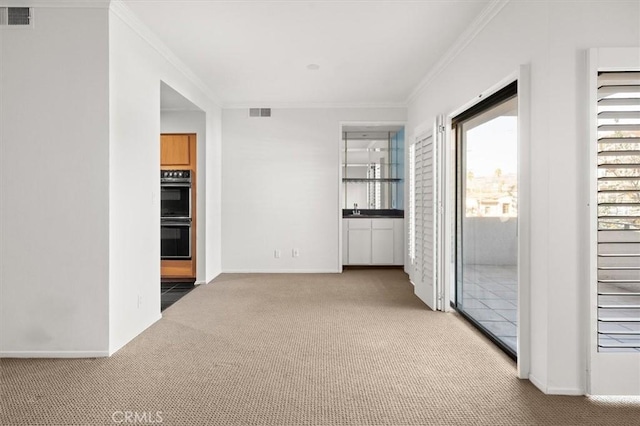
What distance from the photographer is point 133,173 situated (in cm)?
344

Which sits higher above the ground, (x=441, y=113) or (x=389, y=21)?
(x=389, y=21)

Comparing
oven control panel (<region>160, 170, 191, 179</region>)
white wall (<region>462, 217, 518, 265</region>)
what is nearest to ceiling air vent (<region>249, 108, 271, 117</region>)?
oven control panel (<region>160, 170, 191, 179</region>)

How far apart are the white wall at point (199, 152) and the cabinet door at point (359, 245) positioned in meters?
2.53

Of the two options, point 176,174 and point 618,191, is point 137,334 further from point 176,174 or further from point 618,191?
point 618,191

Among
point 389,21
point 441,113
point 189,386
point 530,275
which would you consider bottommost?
point 189,386

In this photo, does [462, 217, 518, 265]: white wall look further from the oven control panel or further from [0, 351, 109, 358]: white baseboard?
the oven control panel

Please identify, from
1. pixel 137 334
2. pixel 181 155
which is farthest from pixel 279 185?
pixel 137 334

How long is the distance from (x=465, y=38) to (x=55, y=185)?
12.2ft

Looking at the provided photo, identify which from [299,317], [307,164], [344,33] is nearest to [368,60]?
[344,33]

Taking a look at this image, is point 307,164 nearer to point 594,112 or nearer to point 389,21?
point 389,21

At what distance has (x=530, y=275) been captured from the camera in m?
2.57

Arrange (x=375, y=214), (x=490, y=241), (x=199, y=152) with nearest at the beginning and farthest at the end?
(x=490, y=241)
(x=199, y=152)
(x=375, y=214)

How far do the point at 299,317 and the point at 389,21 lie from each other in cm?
294

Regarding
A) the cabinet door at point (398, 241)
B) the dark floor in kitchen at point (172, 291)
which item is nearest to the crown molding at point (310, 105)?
the cabinet door at point (398, 241)
